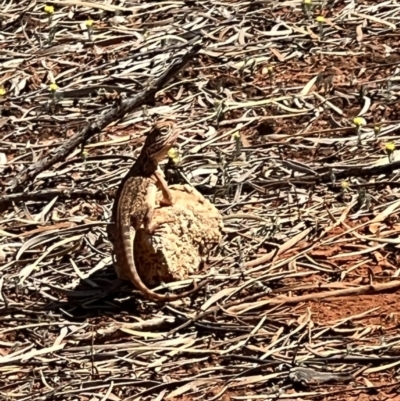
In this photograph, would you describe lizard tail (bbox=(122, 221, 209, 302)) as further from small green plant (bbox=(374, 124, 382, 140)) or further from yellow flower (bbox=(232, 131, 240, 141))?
small green plant (bbox=(374, 124, 382, 140))

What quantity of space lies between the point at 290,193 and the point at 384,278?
3.43ft

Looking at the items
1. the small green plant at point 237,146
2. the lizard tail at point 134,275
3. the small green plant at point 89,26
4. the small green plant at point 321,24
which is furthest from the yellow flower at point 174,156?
the small green plant at point 89,26

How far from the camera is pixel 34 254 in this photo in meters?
6.82

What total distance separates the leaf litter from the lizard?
0.19 m

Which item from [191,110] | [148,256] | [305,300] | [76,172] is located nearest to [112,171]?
[76,172]

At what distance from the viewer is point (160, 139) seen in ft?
20.9

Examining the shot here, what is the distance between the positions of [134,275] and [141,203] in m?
0.38

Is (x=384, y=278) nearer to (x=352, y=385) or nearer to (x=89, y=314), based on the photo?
(x=352, y=385)

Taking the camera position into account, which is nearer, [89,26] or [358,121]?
[358,121]

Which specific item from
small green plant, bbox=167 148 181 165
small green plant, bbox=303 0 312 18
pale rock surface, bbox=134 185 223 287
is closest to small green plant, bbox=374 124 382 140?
small green plant, bbox=167 148 181 165

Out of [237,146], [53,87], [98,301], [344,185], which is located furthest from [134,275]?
[53,87]

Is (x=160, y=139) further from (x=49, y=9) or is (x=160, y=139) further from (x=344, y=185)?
(x=49, y=9)

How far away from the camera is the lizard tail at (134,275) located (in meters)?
6.09

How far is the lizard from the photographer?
242 inches
